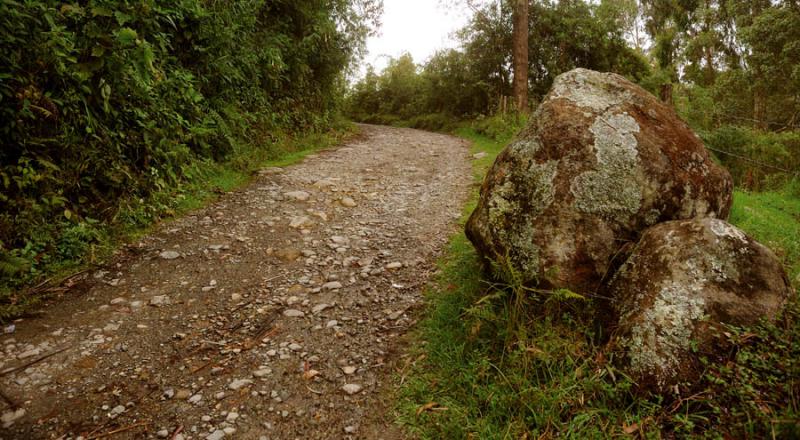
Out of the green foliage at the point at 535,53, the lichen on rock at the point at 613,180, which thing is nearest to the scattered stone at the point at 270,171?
the lichen on rock at the point at 613,180

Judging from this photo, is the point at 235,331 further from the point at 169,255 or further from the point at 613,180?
the point at 613,180

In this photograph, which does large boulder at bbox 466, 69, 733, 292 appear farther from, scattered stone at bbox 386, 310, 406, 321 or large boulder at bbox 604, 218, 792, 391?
scattered stone at bbox 386, 310, 406, 321

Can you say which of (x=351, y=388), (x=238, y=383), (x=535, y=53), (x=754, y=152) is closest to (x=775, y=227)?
(x=351, y=388)

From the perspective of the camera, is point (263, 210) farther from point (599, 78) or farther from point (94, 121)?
point (599, 78)

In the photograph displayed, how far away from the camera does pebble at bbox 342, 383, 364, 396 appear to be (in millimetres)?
3070

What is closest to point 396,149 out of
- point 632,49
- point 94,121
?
point 94,121

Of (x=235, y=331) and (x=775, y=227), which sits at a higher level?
(x=775, y=227)

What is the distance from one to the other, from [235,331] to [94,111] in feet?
11.8

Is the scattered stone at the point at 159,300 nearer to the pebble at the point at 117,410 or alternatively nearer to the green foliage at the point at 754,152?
the pebble at the point at 117,410

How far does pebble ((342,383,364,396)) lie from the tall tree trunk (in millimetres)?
14270

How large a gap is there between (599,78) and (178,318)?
15.4 ft

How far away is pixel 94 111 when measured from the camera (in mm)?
5102

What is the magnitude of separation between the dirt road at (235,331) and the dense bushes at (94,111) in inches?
28.9

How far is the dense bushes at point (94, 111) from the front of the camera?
4238 millimetres
